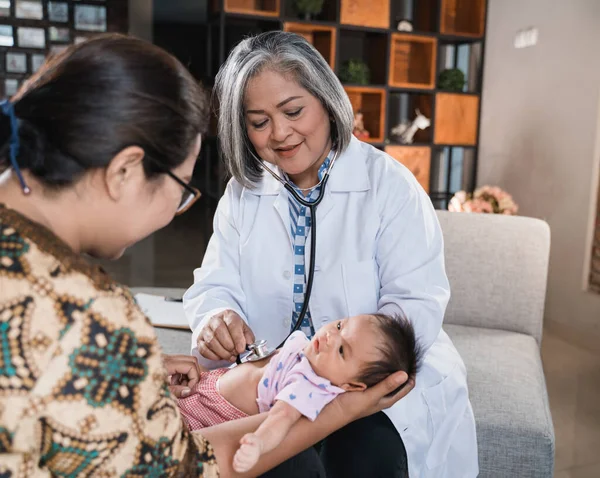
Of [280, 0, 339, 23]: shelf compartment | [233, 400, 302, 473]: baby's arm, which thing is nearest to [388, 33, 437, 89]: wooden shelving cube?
[280, 0, 339, 23]: shelf compartment

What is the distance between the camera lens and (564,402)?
2777 mm

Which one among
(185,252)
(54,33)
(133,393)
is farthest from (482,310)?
(54,33)

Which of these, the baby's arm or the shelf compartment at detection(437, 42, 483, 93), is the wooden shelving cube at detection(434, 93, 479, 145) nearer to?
the shelf compartment at detection(437, 42, 483, 93)

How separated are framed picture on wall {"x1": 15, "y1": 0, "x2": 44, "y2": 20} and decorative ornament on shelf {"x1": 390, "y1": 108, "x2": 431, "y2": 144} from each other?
14.7 ft

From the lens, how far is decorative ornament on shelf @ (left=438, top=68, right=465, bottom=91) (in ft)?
15.6

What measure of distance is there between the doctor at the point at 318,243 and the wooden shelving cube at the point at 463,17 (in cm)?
351

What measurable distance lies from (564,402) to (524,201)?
1.81m

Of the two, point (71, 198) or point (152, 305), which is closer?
point (71, 198)

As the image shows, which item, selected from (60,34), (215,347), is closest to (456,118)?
(215,347)

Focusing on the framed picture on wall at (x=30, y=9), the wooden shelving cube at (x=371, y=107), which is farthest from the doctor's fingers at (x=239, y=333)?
the framed picture on wall at (x=30, y=9)

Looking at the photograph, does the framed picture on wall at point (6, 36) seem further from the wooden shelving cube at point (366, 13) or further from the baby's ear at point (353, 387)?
the baby's ear at point (353, 387)

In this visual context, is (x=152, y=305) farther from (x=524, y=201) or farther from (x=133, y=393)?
(x=524, y=201)

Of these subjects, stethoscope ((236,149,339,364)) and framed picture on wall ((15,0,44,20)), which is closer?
stethoscope ((236,149,339,364))

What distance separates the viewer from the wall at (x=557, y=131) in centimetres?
365
